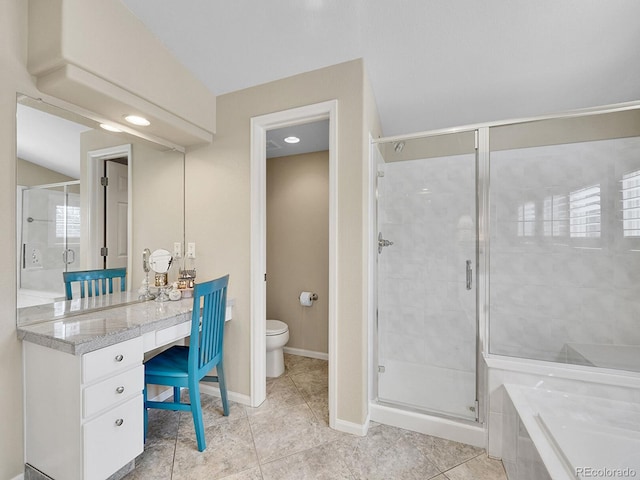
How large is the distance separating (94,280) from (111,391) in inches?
31.0

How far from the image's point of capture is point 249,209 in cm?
208

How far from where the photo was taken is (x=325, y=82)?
187 cm

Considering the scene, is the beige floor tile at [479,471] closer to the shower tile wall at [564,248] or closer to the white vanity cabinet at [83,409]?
the shower tile wall at [564,248]

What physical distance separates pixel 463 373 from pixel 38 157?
9.81 ft

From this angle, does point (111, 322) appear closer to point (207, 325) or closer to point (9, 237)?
point (207, 325)

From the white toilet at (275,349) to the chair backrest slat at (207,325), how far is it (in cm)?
64

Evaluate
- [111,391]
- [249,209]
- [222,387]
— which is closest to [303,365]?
[222,387]

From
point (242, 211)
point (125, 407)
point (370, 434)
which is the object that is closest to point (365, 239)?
point (242, 211)

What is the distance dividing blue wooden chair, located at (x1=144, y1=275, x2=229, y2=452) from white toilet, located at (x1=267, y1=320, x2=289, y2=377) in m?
0.62

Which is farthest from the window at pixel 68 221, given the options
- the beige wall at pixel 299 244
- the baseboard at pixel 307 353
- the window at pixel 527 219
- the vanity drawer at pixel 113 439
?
the window at pixel 527 219

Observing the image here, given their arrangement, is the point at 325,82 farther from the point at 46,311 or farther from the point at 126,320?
the point at 46,311

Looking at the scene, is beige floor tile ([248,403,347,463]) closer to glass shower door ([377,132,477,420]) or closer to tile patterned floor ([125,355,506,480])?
tile patterned floor ([125,355,506,480])

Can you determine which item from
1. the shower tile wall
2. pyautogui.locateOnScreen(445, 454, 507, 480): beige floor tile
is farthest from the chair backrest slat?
the shower tile wall

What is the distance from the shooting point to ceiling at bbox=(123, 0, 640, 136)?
152 centimetres
